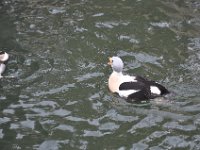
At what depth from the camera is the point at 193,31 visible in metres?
14.3

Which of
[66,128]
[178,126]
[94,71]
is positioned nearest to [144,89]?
[178,126]

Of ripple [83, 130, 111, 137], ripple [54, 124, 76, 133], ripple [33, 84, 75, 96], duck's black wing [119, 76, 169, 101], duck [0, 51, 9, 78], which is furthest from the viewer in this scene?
duck [0, 51, 9, 78]

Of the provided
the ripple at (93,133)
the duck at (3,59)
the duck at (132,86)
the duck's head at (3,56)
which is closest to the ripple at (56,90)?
the duck at (132,86)

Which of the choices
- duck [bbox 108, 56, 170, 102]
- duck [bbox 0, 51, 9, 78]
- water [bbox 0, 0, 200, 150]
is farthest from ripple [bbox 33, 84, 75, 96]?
duck [bbox 0, 51, 9, 78]

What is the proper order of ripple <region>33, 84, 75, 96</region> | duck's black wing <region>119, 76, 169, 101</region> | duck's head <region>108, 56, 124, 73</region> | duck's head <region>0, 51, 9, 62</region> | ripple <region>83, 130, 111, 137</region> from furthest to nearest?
duck's head <region>0, 51, 9, 62</region> < duck's head <region>108, 56, 124, 73</region> < ripple <region>33, 84, 75, 96</region> < duck's black wing <region>119, 76, 169, 101</region> < ripple <region>83, 130, 111, 137</region>

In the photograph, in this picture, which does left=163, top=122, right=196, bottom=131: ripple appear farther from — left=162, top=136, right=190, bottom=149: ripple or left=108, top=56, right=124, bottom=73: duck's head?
left=108, top=56, right=124, bottom=73: duck's head

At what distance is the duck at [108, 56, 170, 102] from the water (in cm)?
17

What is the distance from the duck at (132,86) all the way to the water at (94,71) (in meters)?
0.17

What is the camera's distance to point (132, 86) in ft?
38.0

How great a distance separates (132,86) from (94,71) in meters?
1.38

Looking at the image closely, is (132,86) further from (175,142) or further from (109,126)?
(175,142)

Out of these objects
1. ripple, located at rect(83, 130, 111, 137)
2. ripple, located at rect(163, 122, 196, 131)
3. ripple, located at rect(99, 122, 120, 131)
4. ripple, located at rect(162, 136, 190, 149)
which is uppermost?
ripple, located at rect(99, 122, 120, 131)

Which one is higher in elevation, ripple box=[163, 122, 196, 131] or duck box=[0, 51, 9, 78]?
duck box=[0, 51, 9, 78]

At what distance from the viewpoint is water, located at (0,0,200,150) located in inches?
→ 410
